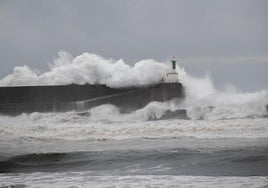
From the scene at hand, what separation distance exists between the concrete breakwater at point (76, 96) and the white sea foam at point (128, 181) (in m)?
12.7

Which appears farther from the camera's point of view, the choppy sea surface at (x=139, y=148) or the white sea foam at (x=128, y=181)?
the choppy sea surface at (x=139, y=148)

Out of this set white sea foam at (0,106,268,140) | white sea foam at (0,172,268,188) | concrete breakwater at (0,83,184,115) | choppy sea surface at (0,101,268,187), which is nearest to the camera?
white sea foam at (0,172,268,188)

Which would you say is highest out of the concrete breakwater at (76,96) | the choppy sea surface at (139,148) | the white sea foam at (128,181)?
the concrete breakwater at (76,96)

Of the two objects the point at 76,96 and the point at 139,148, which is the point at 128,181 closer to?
the point at 139,148

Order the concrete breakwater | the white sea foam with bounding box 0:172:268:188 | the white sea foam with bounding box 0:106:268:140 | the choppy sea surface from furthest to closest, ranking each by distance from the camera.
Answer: the concrete breakwater
the white sea foam with bounding box 0:106:268:140
the choppy sea surface
the white sea foam with bounding box 0:172:268:188

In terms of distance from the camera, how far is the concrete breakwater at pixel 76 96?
25.2 m

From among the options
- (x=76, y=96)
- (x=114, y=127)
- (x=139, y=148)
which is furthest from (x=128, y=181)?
(x=76, y=96)

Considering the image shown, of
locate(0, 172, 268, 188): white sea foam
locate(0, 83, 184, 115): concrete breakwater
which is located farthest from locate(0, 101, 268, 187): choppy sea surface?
locate(0, 83, 184, 115): concrete breakwater

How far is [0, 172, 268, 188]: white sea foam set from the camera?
10.8 metres

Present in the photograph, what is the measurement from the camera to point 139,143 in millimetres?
17812

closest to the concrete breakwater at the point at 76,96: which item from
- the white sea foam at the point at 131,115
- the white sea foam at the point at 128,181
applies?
the white sea foam at the point at 131,115

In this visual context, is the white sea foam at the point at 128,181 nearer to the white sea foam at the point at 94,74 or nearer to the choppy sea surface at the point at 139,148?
the choppy sea surface at the point at 139,148

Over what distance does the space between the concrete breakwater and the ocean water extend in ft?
1.50

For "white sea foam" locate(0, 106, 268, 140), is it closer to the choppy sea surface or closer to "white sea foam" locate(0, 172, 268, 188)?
the choppy sea surface
